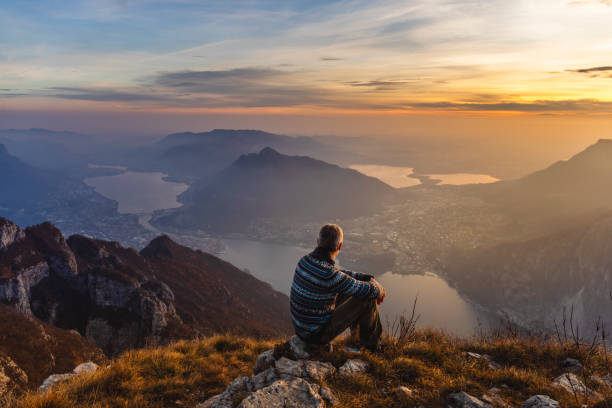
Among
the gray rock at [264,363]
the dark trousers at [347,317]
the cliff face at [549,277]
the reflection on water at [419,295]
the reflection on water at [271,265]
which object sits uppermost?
the dark trousers at [347,317]

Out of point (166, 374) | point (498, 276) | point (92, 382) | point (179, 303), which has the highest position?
point (92, 382)

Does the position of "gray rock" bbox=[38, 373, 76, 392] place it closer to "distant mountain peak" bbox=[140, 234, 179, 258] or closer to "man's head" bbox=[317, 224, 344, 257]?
"man's head" bbox=[317, 224, 344, 257]

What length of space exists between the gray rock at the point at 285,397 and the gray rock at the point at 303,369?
510 millimetres

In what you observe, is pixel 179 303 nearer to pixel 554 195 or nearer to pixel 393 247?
pixel 393 247

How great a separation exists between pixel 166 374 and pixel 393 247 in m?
187

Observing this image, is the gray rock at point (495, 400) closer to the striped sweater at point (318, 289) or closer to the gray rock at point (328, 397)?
the striped sweater at point (318, 289)

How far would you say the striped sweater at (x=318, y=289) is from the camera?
6145 millimetres

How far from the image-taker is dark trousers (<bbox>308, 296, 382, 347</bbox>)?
671cm

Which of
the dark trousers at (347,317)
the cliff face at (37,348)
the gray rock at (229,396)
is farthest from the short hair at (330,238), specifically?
the cliff face at (37,348)

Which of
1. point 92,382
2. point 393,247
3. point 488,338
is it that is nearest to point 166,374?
point 92,382

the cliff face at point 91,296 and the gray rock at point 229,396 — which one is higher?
the gray rock at point 229,396

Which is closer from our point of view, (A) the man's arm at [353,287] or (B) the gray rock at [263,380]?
(B) the gray rock at [263,380]

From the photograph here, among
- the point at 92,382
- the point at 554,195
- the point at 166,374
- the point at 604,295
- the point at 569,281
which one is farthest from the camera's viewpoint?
the point at 554,195

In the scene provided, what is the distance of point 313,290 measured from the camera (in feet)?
20.8
